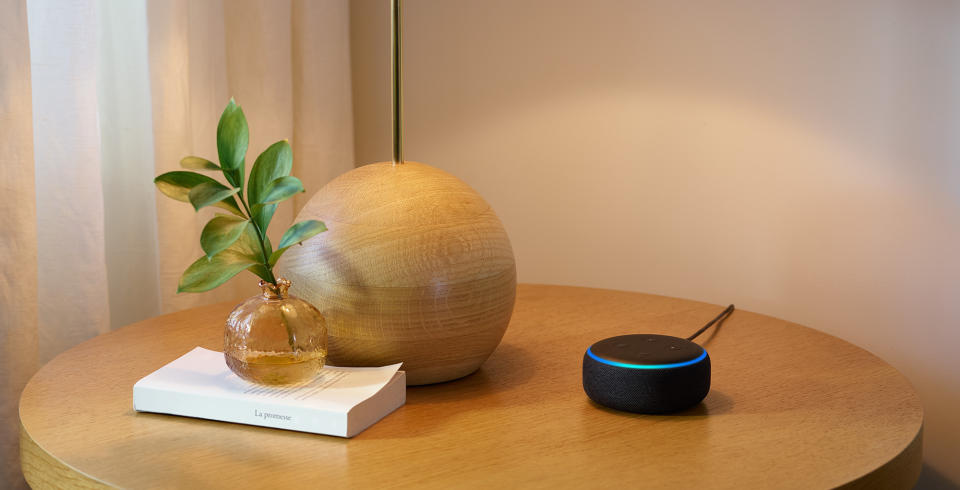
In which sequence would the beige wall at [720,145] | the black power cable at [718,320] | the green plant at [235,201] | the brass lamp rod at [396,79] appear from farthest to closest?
1. the beige wall at [720,145]
2. the black power cable at [718,320]
3. the brass lamp rod at [396,79]
4. the green plant at [235,201]

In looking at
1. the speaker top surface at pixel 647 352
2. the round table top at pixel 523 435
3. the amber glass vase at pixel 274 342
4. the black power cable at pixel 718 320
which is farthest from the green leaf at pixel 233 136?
the black power cable at pixel 718 320

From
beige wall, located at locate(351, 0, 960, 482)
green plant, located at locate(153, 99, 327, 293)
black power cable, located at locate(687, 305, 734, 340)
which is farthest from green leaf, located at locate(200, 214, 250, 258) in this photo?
beige wall, located at locate(351, 0, 960, 482)

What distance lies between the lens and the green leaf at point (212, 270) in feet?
2.29

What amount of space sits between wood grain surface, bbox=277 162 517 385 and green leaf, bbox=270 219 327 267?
0.03 meters

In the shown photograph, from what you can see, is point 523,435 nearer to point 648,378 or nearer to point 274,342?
point 648,378

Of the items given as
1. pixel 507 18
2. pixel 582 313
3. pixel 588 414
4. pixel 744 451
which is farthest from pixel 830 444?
pixel 507 18

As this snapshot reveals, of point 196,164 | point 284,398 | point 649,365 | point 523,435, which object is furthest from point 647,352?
point 196,164

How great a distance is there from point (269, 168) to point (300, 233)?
6 centimetres

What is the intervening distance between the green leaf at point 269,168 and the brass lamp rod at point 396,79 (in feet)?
0.36

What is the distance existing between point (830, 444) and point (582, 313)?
0.44 meters

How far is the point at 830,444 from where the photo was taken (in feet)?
2.10

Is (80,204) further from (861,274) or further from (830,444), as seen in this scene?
(861,274)

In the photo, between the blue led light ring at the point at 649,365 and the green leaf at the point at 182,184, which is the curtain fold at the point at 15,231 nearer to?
the green leaf at the point at 182,184

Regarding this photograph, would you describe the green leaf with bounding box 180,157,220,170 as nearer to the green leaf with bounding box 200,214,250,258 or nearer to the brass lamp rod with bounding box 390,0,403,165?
the green leaf with bounding box 200,214,250,258
